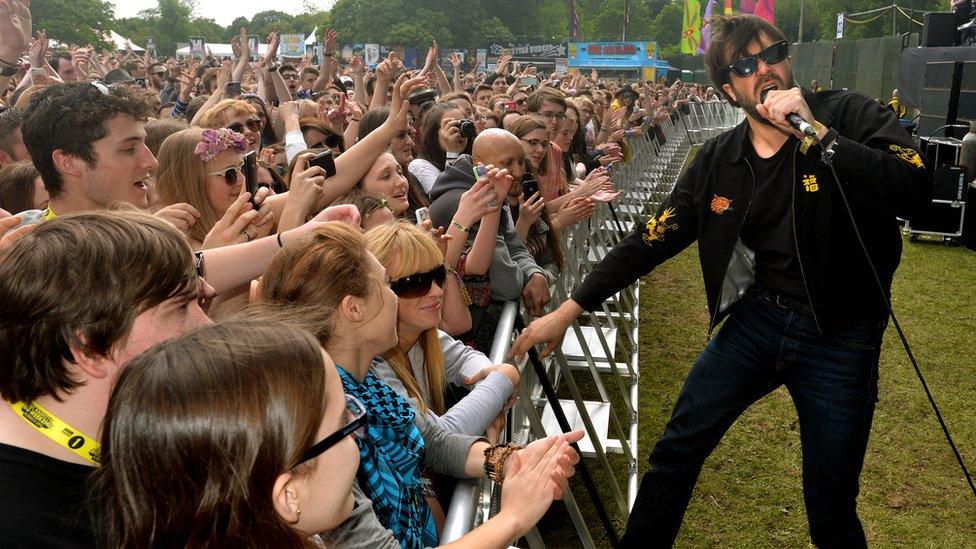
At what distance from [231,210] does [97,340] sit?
1.39 metres

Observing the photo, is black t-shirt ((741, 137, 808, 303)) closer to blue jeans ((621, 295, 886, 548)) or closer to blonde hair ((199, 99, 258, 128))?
blue jeans ((621, 295, 886, 548))

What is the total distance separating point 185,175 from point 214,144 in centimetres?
22

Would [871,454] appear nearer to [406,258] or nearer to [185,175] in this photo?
[406,258]

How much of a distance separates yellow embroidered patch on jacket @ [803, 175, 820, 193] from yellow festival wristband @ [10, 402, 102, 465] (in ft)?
8.20

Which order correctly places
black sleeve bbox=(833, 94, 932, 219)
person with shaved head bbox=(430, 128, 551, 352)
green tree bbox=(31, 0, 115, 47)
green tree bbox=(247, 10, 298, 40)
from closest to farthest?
black sleeve bbox=(833, 94, 932, 219) < person with shaved head bbox=(430, 128, 551, 352) < green tree bbox=(31, 0, 115, 47) < green tree bbox=(247, 10, 298, 40)

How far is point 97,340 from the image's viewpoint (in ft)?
4.96

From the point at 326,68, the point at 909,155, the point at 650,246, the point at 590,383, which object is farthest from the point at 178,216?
the point at 326,68

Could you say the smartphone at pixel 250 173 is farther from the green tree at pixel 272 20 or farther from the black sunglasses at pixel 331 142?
the green tree at pixel 272 20

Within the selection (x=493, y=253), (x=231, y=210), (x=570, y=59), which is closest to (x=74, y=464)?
(x=231, y=210)

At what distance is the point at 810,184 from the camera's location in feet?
9.79

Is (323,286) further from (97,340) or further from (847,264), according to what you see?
(847,264)

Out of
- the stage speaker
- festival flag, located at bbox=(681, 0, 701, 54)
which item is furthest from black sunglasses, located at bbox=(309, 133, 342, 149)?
festival flag, located at bbox=(681, 0, 701, 54)

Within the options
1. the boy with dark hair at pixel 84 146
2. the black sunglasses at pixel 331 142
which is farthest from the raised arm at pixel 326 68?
the boy with dark hair at pixel 84 146

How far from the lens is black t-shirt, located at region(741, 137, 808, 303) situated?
305 centimetres
